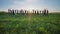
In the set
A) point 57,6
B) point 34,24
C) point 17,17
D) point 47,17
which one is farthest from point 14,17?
point 57,6

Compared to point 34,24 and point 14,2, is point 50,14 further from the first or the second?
point 14,2

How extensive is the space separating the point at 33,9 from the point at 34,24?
0.76 ft

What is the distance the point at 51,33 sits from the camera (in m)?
2.18

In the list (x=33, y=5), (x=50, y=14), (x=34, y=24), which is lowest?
(x=34, y=24)

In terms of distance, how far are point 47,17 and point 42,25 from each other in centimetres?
15

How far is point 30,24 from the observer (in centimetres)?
222

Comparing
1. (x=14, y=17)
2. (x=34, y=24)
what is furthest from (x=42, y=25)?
(x=14, y=17)

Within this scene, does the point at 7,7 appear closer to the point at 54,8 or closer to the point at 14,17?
Answer: the point at 14,17

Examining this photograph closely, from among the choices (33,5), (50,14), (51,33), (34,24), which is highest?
(33,5)

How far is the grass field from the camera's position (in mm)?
2188

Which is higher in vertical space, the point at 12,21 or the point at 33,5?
the point at 33,5

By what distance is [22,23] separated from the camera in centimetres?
222

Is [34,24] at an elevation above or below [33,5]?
below

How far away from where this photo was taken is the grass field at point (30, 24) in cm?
219
